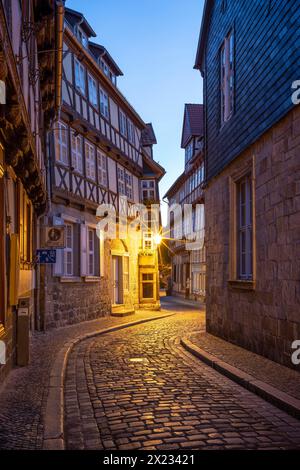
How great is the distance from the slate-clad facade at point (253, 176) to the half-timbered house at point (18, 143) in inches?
148

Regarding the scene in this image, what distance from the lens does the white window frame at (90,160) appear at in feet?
58.3

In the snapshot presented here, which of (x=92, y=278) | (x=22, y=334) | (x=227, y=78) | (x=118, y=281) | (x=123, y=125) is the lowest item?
(x=22, y=334)

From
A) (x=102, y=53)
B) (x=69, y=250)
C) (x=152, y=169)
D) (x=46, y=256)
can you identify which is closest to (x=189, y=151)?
(x=152, y=169)

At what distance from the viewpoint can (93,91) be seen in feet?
62.4

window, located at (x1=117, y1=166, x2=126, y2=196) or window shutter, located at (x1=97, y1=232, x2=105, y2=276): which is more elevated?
window, located at (x1=117, y1=166, x2=126, y2=196)

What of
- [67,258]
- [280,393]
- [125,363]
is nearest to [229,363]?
[125,363]

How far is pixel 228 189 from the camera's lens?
466 inches

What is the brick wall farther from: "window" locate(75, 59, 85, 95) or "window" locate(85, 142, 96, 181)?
"window" locate(75, 59, 85, 95)

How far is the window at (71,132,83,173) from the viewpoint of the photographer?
16578 mm

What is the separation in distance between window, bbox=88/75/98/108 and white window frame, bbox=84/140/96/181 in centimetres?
161

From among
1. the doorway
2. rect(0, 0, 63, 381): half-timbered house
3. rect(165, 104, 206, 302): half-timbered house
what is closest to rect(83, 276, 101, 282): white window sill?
the doorway

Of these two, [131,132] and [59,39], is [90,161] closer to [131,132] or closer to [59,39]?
[131,132]

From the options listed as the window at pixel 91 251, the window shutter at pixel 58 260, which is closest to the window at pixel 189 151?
the window at pixel 91 251

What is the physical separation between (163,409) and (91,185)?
1267cm
